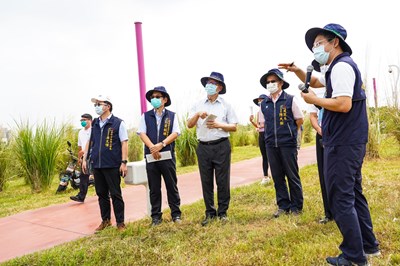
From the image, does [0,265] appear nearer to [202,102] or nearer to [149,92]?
[149,92]

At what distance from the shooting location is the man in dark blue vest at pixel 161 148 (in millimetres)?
4934

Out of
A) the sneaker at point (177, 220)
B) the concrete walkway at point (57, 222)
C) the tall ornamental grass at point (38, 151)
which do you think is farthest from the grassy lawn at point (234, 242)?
the tall ornamental grass at point (38, 151)

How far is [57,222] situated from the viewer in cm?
564

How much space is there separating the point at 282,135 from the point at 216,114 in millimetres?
906

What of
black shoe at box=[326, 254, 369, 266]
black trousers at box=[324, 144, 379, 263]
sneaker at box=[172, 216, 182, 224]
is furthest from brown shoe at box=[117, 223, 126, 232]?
black trousers at box=[324, 144, 379, 263]

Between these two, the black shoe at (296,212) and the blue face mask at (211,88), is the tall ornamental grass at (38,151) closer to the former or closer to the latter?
the blue face mask at (211,88)

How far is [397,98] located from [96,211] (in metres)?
7.92

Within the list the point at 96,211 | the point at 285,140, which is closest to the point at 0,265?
the point at 96,211

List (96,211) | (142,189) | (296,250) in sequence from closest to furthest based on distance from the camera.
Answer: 1. (296,250)
2. (96,211)
3. (142,189)

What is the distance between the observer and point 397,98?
31.5ft

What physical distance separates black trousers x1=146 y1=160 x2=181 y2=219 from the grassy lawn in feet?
0.65

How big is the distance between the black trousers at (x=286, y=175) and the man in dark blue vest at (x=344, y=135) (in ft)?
5.95

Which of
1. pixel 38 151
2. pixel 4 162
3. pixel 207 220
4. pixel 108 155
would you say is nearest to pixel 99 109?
pixel 108 155

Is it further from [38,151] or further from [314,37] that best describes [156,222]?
A: [38,151]
